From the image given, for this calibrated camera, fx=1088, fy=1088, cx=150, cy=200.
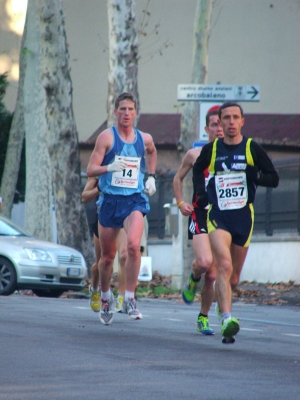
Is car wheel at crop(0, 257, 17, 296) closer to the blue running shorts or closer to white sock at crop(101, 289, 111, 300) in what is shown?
white sock at crop(101, 289, 111, 300)

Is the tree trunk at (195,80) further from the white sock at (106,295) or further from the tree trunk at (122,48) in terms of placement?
the white sock at (106,295)

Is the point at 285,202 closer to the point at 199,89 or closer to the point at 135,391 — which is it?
the point at 199,89

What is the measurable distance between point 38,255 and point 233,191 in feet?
30.7

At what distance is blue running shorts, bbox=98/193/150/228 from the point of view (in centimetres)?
998

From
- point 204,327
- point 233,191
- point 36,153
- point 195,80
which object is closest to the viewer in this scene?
point 233,191

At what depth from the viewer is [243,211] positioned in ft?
28.5

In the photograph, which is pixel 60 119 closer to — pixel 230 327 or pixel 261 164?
pixel 261 164

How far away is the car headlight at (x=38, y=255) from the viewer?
1758 centimetres

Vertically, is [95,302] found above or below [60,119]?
below

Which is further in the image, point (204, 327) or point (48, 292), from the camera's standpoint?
point (48, 292)

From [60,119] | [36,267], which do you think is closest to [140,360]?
[36,267]

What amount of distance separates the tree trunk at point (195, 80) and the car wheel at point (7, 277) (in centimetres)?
309

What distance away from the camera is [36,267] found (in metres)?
17.5

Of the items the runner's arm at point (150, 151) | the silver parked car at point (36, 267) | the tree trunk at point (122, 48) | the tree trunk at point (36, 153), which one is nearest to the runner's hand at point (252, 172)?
the runner's arm at point (150, 151)
